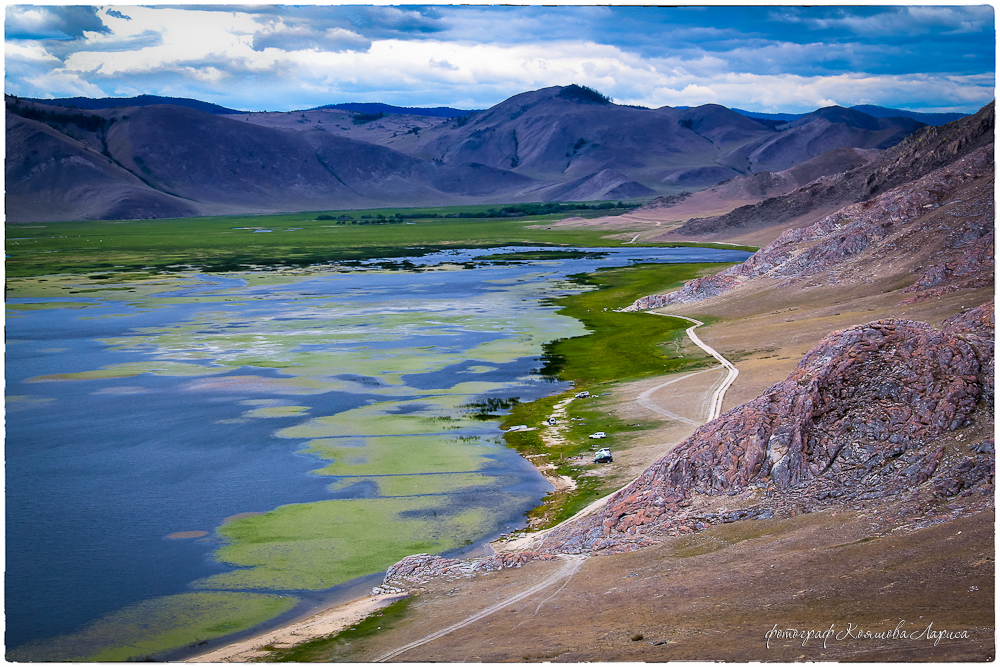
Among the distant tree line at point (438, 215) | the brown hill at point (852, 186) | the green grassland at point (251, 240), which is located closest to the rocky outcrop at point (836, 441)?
the brown hill at point (852, 186)

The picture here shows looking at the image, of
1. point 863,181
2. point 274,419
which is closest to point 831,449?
point 274,419

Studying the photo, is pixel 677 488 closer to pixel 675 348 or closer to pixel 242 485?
pixel 242 485

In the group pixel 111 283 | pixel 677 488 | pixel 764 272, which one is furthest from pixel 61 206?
pixel 677 488

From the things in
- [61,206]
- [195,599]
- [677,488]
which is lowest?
[195,599]

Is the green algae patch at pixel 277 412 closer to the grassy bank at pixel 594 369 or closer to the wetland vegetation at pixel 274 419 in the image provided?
the wetland vegetation at pixel 274 419

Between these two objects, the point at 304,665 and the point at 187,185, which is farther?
the point at 187,185

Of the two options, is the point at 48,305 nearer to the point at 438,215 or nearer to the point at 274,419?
the point at 274,419

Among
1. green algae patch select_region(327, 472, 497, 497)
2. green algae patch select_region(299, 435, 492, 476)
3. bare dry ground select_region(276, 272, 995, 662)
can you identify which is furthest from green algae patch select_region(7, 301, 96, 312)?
bare dry ground select_region(276, 272, 995, 662)
